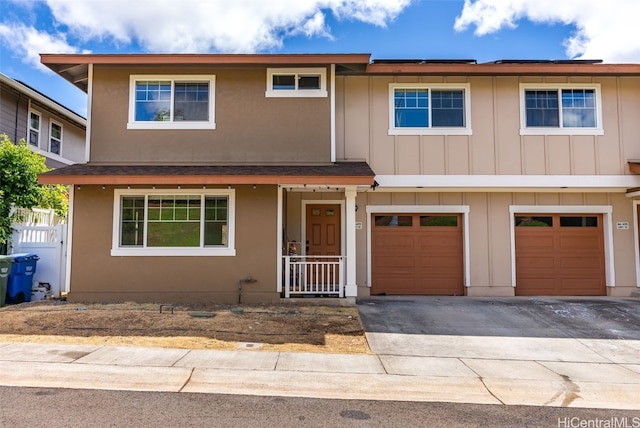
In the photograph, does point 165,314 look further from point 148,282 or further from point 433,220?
point 433,220

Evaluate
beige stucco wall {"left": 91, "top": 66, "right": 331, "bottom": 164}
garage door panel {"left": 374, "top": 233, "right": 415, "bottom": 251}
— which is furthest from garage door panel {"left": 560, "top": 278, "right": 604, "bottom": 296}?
beige stucco wall {"left": 91, "top": 66, "right": 331, "bottom": 164}

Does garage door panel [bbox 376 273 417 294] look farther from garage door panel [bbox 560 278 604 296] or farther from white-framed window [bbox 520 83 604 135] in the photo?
white-framed window [bbox 520 83 604 135]

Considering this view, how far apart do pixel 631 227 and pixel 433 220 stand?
538cm

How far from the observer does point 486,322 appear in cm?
844

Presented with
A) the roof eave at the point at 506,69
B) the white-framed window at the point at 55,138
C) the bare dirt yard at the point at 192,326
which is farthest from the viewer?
the white-framed window at the point at 55,138

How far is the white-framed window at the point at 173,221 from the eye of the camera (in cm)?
990

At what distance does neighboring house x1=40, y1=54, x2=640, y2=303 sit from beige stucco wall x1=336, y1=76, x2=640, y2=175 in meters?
0.04

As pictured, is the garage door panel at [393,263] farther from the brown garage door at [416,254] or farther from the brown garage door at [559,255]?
the brown garage door at [559,255]

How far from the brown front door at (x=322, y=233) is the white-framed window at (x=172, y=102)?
3613 millimetres

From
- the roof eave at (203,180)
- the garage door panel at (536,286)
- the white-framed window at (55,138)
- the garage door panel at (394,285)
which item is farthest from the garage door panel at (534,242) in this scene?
the white-framed window at (55,138)

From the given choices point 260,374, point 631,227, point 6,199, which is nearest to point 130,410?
point 260,374

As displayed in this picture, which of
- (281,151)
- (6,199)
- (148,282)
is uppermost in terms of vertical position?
(281,151)

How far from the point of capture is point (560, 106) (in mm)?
11109

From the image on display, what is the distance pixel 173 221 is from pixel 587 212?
436 inches
